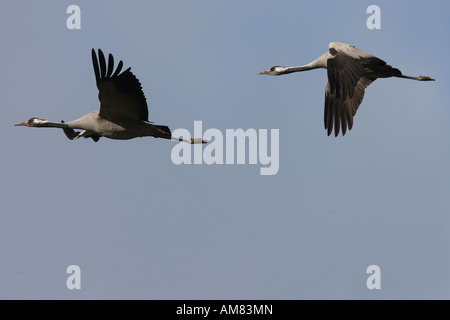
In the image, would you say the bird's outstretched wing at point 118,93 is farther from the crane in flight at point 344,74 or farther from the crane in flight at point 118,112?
the crane in flight at point 344,74

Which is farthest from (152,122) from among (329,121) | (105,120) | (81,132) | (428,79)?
(428,79)

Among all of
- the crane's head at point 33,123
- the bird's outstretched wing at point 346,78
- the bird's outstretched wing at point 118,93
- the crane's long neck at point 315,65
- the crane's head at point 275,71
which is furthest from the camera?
the crane's head at point 275,71

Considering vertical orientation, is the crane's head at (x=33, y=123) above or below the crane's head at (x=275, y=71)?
below

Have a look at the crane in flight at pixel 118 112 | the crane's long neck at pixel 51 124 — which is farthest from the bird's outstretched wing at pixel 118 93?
the crane's long neck at pixel 51 124

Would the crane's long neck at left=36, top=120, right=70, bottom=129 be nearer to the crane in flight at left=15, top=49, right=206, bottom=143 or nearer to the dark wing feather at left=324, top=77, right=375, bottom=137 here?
the crane in flight at left=15, top=49, right=206, bottom=143

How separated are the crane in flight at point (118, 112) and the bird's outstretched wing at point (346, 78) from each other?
8.73ft

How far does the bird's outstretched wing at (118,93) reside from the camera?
57.6 ft

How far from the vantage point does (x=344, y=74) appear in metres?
18.4

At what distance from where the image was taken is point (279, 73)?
21453mm

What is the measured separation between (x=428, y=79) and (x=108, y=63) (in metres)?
7.28

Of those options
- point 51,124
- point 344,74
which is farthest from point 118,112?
point 344,74

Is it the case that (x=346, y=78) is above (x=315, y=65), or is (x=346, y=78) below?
below

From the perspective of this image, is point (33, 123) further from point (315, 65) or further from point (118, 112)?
point (315, 65)

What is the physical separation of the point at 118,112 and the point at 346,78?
399 centimetres
